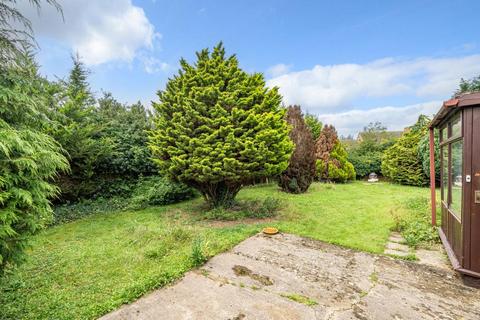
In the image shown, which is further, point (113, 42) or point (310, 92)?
point (310, 92)

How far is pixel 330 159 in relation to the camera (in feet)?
41.7

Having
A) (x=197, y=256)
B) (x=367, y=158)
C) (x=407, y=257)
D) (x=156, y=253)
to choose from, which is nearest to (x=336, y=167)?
(x=367, y=158)

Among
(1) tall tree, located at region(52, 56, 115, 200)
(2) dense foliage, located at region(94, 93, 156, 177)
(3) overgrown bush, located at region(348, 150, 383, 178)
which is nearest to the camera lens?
(1) tall tree, located at region(52, 56, 115, 200)

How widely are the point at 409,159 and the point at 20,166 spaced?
13995 millimetres

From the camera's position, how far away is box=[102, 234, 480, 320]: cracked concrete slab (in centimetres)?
244

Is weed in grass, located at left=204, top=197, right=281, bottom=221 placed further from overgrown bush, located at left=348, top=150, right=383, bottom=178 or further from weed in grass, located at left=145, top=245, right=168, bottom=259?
overgrown bush, located at left=348, top=150, right=383, bottom=178

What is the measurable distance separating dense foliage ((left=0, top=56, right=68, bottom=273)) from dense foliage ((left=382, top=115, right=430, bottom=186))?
535 inches

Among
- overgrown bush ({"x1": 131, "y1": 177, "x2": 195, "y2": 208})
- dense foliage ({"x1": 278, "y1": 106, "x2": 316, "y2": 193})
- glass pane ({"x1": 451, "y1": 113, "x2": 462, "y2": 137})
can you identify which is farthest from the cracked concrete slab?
dense foliage ({"x1": 278, "y1": 106, "x2": 316, "y2": 193})

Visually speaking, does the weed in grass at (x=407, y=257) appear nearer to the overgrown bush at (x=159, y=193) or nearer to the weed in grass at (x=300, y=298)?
the weed in grass at (x=300, y=298)

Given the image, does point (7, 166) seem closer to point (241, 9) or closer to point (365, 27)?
point (241, 9)

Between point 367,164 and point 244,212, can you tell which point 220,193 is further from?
point 367,164

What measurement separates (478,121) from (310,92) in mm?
13084

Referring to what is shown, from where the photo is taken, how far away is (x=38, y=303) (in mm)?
2623

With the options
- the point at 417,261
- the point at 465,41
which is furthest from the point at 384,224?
the point at 465,41
